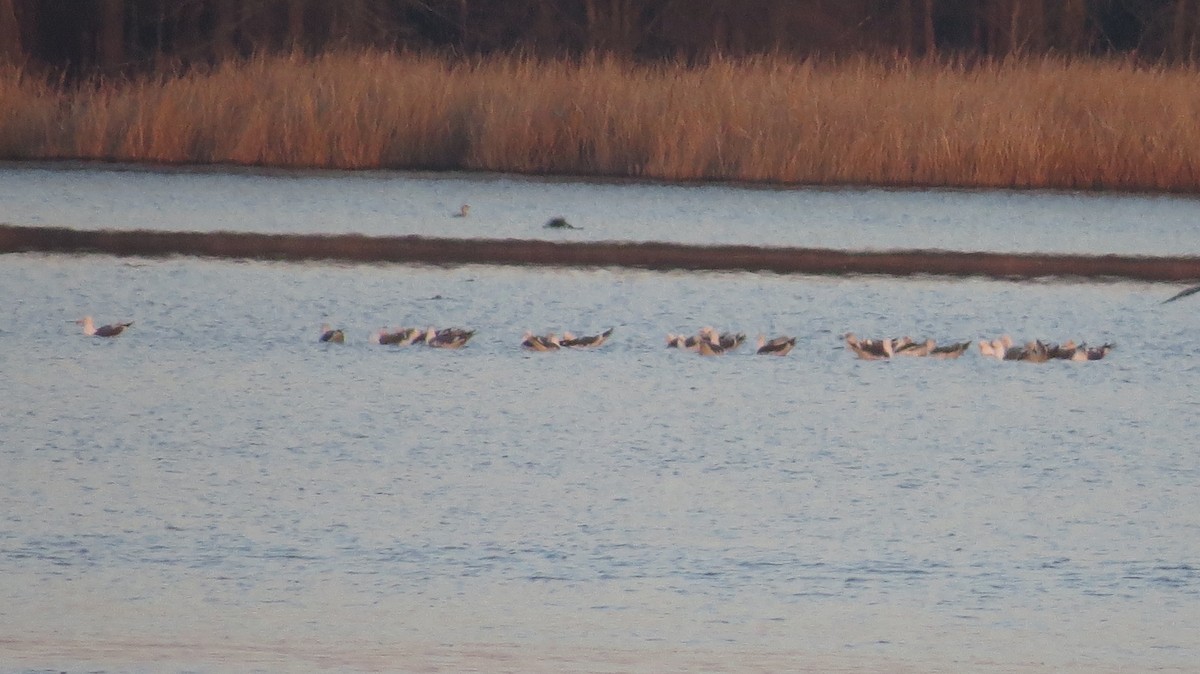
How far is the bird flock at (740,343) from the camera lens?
520 centimetres

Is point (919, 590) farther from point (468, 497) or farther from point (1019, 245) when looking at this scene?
point (1019, 245)

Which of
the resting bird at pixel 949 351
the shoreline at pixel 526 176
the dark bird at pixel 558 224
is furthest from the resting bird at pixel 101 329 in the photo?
the shoreline at pixel 526 176

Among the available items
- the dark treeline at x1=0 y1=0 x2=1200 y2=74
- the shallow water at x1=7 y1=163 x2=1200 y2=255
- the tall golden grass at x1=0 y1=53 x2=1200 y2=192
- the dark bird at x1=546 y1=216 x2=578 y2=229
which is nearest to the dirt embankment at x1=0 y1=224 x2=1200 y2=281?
the shallow water at x1=7 y1=163 x2=1200 y2=255

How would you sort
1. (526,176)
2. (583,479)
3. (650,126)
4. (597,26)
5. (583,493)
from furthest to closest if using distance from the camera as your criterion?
(597,26), (650,126), (526,176), (583,479), (583,493)

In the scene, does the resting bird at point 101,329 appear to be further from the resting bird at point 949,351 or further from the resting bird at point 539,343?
the resting bird at point 949,351

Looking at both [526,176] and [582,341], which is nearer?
[582,341]

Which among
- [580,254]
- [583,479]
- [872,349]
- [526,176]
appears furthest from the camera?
[526,176]

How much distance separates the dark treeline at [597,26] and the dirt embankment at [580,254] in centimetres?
1182

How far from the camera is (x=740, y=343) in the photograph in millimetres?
5316

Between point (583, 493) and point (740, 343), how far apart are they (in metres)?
1.80

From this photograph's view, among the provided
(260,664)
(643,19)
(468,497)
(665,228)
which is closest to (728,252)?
(665,228)

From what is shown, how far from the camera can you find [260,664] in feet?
8.52

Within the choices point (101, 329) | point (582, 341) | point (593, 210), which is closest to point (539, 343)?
point (582, 341)

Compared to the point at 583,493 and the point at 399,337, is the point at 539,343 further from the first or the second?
the point at 583,493
